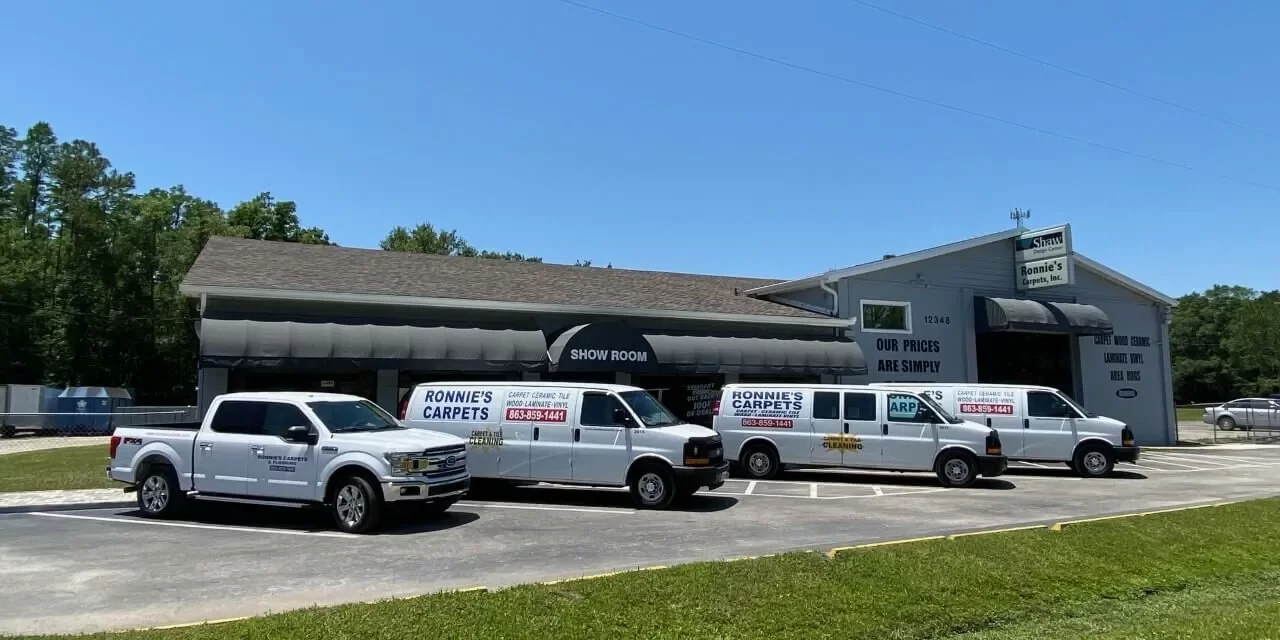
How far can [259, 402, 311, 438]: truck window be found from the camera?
11656 millimetres

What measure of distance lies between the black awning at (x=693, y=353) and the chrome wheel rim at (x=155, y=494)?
9596 mm

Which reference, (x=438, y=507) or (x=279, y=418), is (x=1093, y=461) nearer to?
(x=438, y=507)

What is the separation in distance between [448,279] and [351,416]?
1142 cm

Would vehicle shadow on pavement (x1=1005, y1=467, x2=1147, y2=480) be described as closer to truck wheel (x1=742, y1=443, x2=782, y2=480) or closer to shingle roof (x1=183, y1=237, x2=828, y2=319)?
truck wheel (x1=742, y1=443, x2=782, y2=480)

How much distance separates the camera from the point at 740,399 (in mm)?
17875

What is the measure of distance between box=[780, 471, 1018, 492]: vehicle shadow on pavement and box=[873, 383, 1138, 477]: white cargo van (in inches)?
59.8

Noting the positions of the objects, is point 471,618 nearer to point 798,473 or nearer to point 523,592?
point 523,592

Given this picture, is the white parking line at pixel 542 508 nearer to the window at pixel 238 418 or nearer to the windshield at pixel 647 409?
the windshield at pixel 647 409

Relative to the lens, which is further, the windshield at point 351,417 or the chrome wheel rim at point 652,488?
the chrome wheel rim at point 652,488

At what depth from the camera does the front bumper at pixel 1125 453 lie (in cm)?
1811

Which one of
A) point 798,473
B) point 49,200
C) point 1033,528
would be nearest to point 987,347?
point 798,473

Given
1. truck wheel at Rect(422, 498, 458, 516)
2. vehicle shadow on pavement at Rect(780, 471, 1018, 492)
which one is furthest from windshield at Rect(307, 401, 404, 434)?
vehicle shadow on pavement at Rect(780, 471, 1018, 492)

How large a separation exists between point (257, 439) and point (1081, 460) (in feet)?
53.1

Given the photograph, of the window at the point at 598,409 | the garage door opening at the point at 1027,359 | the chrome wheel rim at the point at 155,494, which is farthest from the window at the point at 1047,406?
the chrome wheel rim at the point at 155,494
